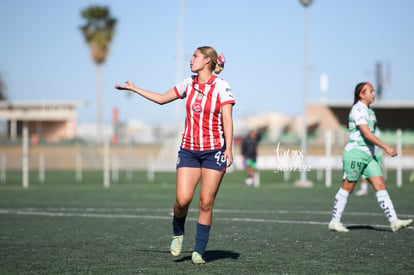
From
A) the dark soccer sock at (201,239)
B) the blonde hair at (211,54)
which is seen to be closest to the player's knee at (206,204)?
the dark soccer sock at (201,239)

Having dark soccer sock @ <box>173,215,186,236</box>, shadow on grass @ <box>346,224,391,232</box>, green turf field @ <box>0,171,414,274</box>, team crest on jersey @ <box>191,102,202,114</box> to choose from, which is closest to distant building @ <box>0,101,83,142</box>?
green turf field @ <box>0,171,414,274</box>

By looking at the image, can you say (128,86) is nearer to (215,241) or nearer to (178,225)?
(178,225)

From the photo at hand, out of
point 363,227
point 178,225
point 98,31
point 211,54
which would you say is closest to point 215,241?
point 178,225

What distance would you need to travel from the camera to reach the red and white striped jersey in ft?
27.7

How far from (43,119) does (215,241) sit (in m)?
62.9

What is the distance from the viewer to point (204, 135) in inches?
335

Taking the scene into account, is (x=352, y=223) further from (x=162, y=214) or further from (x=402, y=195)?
(x=402, y=195)

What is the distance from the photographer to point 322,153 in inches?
2253

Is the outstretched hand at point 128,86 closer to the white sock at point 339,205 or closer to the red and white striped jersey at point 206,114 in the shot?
the red and white striped jersey at point 206,114

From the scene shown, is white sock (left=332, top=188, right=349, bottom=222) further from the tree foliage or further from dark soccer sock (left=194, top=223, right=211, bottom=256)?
the tree foliage

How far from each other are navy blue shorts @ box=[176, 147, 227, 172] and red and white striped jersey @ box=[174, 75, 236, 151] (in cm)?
5

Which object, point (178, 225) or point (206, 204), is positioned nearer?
point (206, 204)

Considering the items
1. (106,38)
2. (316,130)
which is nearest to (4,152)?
(106,38)

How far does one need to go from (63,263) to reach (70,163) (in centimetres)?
5132
